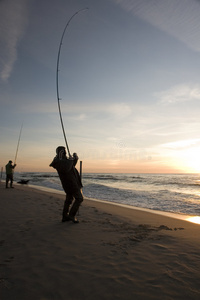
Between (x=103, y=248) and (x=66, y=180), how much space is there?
7.05ft

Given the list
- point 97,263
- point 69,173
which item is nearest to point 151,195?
point 69,173

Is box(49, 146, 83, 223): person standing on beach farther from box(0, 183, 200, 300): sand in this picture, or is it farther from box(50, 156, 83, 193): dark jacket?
box(0, 183, 200, 300): sand

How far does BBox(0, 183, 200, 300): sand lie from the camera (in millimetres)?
2463

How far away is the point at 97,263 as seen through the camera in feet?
10.3

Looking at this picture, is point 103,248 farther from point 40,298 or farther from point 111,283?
point 40,298

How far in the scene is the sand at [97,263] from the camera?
246 cm

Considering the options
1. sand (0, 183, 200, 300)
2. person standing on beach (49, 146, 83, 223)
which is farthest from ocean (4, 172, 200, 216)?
person standing on beach (49, 146, 83, 223)

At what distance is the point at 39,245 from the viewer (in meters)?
3.87

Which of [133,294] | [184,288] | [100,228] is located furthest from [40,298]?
[100,228]

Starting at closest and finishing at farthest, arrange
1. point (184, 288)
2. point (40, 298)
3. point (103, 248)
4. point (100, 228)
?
point (40, 298) → point (184, 288) → point (103, 248) → point (100, 228)

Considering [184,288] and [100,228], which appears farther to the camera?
[100,228]

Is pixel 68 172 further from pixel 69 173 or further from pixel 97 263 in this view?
pixel 97 263

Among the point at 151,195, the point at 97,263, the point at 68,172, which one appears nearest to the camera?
the point at 97,263

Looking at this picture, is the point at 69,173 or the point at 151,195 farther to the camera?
the point at 151,195
